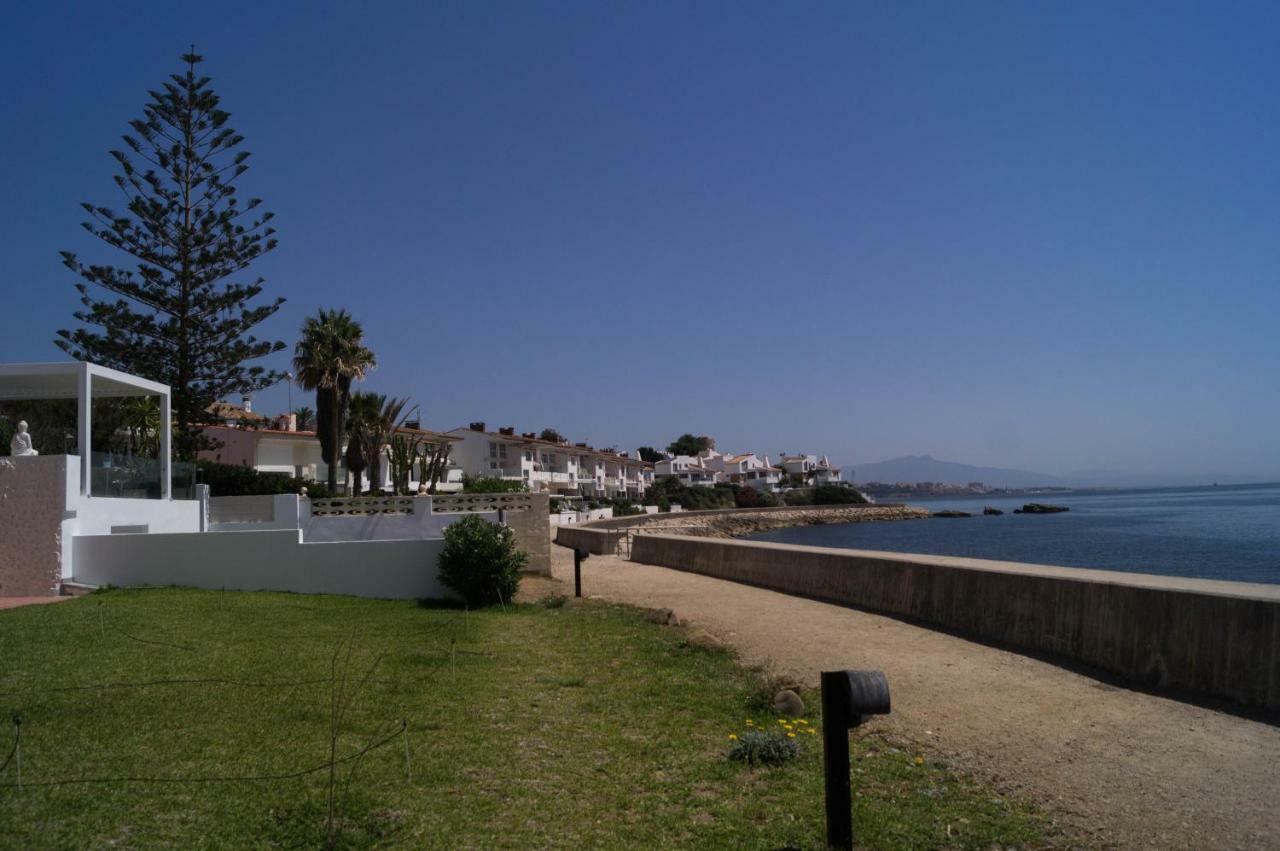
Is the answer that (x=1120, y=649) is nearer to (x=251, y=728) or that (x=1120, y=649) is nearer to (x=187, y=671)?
(x=251, y=728)

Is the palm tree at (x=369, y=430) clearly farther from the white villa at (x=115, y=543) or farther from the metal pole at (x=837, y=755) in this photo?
the metal pole at (x=837, y=755)

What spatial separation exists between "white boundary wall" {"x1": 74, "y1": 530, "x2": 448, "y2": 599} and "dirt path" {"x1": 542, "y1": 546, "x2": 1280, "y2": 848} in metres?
8.29

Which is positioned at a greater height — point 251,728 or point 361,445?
point 361,445

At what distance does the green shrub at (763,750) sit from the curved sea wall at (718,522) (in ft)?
67.9

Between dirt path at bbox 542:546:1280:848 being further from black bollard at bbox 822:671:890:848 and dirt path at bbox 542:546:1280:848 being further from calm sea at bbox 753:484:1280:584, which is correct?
calm sea at bbox 753:484:1280:584

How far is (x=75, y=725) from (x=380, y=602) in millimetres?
10706

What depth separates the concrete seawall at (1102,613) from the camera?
798 cm

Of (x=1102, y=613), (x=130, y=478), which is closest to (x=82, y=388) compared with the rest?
(x=130, y=478)

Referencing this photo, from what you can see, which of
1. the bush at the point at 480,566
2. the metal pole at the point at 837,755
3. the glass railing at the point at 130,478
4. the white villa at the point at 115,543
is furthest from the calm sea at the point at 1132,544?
the metal pole at the point at 837,755

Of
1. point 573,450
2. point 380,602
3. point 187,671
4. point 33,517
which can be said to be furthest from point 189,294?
point 573,450

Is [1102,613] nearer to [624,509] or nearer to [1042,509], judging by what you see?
[624,509]

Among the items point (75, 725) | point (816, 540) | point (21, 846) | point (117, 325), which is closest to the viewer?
point (21, 846)

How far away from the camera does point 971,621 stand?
12500 millimetres

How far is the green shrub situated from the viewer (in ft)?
22.6
